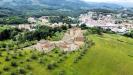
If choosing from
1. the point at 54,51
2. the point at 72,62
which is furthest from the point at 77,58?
the point at 54,51

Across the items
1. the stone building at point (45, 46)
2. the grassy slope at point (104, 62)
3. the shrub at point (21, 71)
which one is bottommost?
the grassy slope at point (104, 62)

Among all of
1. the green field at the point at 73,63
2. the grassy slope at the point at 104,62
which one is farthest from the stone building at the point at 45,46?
the grassy slope at the point at 104,62

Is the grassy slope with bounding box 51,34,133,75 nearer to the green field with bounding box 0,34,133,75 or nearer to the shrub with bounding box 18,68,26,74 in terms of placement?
the green field with bounding box 0,34,133,75

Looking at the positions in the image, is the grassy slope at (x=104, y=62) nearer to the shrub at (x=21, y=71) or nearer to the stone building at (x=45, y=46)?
the shrub at (x=21, y=71)

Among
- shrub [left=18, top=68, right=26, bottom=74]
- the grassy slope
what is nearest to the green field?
the grassy slope

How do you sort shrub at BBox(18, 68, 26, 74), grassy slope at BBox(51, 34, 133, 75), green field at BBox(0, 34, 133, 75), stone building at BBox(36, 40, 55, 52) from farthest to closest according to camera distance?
stone building at BBox(36, 40, 55, 52) < grassy slope at BBox(51, 34, 133, 75) < green field at BBox(0, 34, 133, 75) < shrub at BBox(18, 68, 26, 74)

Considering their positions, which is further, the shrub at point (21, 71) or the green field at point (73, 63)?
the green field at point (73, 63)

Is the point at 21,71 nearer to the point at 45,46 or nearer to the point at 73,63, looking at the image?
the point at 73,63

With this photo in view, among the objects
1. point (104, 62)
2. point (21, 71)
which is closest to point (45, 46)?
point (104, 62)

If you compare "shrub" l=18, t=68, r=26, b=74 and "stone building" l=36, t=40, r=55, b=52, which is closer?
"shrub" l=18, t=68, r=26, b=74

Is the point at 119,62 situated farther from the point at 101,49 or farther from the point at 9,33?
the point at 9,33

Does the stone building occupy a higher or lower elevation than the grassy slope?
higher
